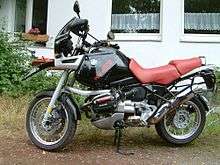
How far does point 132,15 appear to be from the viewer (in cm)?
1139

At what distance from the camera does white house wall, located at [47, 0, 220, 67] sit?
10711mm

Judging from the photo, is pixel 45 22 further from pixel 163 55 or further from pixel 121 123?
pixel 121 123

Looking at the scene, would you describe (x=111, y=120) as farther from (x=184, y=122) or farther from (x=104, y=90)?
(x=184, y=122)

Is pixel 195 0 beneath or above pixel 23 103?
above

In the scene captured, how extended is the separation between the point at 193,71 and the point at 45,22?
6124mm

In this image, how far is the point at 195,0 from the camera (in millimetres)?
11062

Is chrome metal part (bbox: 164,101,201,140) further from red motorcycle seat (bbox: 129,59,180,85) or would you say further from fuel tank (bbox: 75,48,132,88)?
fuel tank (bbox: 75,48,132,88)

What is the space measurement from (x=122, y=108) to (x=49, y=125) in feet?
2.98

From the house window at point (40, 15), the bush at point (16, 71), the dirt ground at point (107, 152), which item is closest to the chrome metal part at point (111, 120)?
the dirt ground at point (107, 152)

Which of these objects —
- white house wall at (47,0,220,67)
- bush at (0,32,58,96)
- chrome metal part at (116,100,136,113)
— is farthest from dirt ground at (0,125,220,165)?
white house wall at (47,0,220,67)

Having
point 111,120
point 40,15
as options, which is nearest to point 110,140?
point 111,120

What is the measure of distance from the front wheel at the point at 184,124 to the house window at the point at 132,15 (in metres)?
4.80

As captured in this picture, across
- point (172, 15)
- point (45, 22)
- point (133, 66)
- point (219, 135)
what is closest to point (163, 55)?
point (172, 15)

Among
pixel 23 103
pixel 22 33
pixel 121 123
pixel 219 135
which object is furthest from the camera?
pixel 22 33
